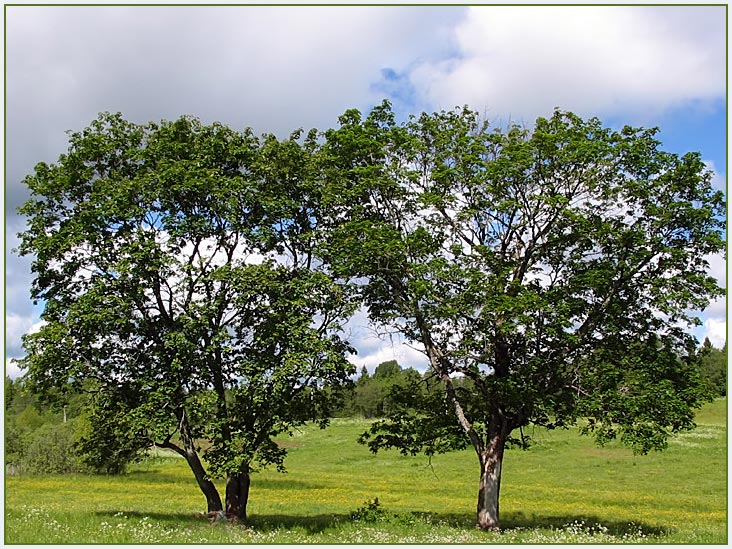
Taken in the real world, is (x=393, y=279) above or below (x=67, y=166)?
below

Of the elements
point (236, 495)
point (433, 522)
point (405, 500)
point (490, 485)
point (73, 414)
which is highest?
point (73, 414)

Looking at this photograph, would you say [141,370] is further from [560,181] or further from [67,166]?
[560,181]

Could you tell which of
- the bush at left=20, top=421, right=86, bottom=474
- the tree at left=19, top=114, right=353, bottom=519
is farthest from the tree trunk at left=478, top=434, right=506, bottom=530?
the bush at left=20, top=421, right=86, bottom=474

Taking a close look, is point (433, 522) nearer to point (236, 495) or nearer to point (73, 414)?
point (236, 495)

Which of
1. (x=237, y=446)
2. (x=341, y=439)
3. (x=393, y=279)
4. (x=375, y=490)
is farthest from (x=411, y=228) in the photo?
(x=341, y=439)

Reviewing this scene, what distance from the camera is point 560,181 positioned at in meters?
22.2

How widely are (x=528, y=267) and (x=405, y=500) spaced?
20.6 metres

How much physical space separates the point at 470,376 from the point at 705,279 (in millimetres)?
8914

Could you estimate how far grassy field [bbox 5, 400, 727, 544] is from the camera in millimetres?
19906

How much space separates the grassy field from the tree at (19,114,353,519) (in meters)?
2.92

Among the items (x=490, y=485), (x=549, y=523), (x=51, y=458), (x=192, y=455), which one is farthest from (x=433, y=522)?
(x=51, y=458)

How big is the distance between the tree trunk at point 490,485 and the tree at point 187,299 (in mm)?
6043

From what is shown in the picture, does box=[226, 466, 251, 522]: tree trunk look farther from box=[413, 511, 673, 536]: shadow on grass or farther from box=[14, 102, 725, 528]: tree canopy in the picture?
box=[413, 511, 673, 536]: shadow on grass

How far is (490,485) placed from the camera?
74.0 feet
